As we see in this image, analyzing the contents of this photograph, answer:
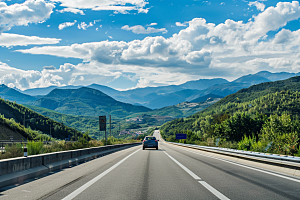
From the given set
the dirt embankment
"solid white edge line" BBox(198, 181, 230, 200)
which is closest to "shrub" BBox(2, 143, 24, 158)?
"solid white edge line" BBox(198, 181, 230, 200)

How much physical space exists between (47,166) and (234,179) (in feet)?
21.9

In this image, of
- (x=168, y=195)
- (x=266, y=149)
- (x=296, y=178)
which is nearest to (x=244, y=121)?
(x=266, y=149)

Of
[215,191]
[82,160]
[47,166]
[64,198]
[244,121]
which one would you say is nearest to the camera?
[64,198]

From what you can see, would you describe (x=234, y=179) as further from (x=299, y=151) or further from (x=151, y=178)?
(x=299, y=151)

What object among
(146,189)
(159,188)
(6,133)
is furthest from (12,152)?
(6,133)

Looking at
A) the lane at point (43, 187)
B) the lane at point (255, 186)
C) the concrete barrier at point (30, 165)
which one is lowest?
the lane at point (255, 186)

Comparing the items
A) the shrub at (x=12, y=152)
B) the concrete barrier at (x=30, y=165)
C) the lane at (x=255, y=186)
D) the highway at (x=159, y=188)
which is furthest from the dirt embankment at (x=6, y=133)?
the lane at (x=255, y=186)

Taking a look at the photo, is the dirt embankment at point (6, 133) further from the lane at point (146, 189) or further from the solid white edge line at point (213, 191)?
the solid white edge line at point (213, 191)

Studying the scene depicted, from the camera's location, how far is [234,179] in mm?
8883

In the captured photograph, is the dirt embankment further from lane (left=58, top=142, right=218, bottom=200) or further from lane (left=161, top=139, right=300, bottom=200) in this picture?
lane (left=161, top=139, right=300, bottom=200)

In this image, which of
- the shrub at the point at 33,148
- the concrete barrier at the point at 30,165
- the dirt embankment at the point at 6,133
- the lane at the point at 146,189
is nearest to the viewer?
the lane at the point at 146,189

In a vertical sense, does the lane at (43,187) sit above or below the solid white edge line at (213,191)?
above

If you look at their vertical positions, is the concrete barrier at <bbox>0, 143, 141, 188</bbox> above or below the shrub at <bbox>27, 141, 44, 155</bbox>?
below

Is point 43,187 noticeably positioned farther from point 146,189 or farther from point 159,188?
point 159,188
